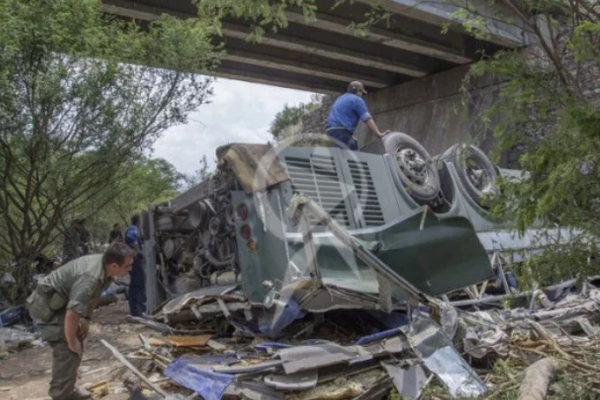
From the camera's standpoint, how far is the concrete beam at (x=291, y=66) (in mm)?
13672

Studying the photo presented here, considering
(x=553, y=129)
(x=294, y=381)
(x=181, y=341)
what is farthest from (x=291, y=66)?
(x=553, y=129)

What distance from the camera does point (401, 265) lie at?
520cm

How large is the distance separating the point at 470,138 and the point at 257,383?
223 cm

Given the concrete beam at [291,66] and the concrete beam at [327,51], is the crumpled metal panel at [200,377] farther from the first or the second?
the concrete beam at [291,66]

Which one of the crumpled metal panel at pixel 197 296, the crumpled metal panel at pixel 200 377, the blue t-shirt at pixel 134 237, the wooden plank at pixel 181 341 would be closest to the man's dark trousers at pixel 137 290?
the blue t-shirt at pixel 134 237

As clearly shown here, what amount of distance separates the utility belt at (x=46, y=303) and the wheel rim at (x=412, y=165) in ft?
12.7

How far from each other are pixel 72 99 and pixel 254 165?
3144 millimetres

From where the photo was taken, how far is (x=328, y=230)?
4867 mm

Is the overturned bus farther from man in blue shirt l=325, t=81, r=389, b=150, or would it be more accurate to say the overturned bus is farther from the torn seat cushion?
man in blue shirt l=325, t=81, r=389, b=150

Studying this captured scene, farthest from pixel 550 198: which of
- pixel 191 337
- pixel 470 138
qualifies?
pixel 191 337

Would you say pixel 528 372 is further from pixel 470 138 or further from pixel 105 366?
pixel 105 366

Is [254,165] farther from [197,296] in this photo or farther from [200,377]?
[200,377]

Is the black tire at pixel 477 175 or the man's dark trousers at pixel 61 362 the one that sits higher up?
the black tire at pixel 477 175

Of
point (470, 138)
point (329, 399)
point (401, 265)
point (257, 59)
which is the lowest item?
point (329, 399)
